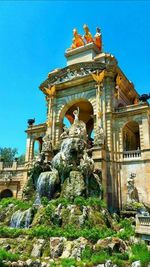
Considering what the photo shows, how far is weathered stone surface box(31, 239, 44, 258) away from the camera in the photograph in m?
12.9

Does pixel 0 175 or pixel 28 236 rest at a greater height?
pixel 0 175

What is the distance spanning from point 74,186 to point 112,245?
7276mm

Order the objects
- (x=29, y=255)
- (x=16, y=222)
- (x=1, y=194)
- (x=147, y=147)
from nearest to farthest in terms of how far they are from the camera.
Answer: (x=29, y=255)
(x=16, y=222)
(x=147, y=147)
(x=1, y=194)

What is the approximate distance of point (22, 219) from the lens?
700 inches

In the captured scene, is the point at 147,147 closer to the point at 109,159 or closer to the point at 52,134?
the point at 109,159

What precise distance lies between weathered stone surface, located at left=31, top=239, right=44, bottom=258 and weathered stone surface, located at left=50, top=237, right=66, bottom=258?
0.55 meters

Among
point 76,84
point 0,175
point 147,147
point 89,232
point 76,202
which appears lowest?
point 89,232

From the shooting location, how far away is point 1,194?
104 feet

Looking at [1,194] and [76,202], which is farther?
[1,194]

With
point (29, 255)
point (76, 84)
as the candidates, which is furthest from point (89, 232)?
point (76, 84)

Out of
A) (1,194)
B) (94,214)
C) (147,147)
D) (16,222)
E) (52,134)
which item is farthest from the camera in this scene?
(1,194)

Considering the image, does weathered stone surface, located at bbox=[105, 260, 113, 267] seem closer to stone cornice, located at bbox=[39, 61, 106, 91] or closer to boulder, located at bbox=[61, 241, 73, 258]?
boulder, located at bbox=[61, 241, 73, 258]

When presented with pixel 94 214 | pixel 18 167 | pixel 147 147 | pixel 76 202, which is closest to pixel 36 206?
pixel 76 202

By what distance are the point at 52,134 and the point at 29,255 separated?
1617cm
